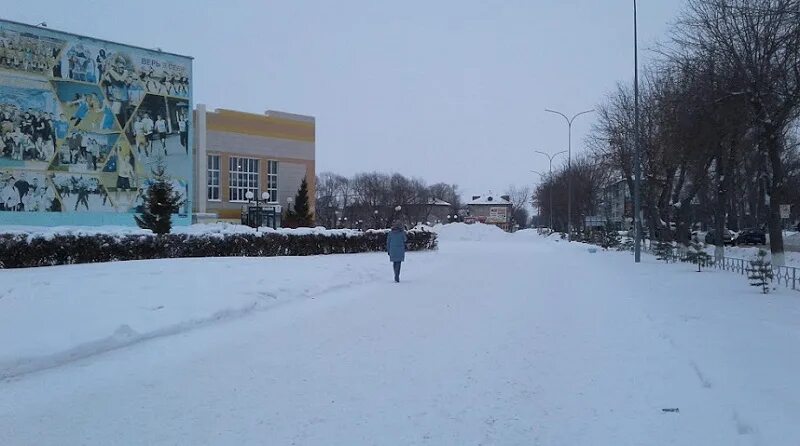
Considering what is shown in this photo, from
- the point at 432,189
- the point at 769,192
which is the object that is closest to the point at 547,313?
the point at 769,192

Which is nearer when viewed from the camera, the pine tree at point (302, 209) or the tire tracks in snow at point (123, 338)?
the tire tracks in snow at point (123, 338)

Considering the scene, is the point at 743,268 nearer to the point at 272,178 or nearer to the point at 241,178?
the point at 241,178

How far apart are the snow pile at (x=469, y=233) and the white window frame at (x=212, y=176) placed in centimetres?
2898

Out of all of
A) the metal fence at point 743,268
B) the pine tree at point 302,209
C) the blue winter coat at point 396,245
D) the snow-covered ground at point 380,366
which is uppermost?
the pine tree at point 302,209

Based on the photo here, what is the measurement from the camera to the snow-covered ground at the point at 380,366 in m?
6.39

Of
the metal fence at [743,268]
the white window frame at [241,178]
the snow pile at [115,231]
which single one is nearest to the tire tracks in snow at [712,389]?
the metal fence at [743,268]

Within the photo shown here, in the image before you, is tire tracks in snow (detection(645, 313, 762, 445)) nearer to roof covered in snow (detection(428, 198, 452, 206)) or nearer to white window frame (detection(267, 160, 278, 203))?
white window frame (detection(267, 160, 278, 203))

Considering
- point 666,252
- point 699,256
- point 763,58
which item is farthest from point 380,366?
point 666,252

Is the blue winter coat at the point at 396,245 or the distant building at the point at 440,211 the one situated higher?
the distant building at the point at 440,211

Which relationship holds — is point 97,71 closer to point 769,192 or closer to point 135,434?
point 769,192

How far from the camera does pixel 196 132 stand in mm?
65250

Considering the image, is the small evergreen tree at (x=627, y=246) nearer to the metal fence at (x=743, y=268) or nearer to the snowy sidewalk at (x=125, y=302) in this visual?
the metal fence at (x=743, y=268)

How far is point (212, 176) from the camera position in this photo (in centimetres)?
6912

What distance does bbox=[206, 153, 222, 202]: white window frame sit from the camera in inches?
2708
